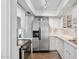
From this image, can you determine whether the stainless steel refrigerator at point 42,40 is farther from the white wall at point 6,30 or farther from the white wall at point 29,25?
the white wall at point 6,30

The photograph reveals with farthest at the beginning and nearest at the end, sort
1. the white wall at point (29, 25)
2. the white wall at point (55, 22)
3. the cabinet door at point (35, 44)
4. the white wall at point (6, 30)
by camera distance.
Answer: the white wall at point (55, 22) < the white wall at point (29, 25) < the cabinet door at point (35, 44) < the white wall at point (6, 30)

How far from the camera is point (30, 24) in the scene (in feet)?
22.3

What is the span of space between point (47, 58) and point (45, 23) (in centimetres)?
256

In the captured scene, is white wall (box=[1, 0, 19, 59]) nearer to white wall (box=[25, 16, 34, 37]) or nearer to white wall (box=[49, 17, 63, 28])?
white wall (box=[25, 16, 34, 37])

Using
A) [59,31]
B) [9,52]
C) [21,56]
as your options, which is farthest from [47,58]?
[9,52]

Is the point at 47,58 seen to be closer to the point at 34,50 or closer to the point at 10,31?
the point at 34,50

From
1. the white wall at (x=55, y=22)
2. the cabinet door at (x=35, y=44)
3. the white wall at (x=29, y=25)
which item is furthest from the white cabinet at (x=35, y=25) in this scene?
the white wall at (x=55, y=22)

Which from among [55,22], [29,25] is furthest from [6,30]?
[55,22]

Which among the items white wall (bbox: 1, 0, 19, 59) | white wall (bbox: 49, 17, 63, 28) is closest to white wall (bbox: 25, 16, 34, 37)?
white wall (bbox: 49, 17, 63, 28)

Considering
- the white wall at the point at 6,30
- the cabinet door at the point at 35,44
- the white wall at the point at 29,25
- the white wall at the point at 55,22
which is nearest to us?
the white wall at the point at 6,30

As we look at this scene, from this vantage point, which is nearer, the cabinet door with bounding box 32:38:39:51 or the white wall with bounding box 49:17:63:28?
the cabinet door with bounding box 32:38:39:51

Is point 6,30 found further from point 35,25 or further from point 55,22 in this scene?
point 55,22

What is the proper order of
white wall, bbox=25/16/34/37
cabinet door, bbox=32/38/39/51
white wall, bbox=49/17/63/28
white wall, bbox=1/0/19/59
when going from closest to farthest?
white wall, bbox=1/0/19/59 < cabinet door, bbox=32/38/39/51 < white wall, bbox=25/16/34/37 < white wall, bbox=49/17/63/28

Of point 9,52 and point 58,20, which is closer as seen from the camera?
point 9,52
